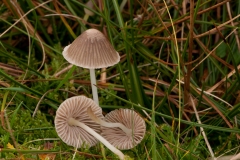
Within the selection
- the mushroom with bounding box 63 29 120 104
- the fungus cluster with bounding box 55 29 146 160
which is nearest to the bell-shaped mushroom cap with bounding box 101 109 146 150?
the fungus cluster with bounding box 55 29 146 160

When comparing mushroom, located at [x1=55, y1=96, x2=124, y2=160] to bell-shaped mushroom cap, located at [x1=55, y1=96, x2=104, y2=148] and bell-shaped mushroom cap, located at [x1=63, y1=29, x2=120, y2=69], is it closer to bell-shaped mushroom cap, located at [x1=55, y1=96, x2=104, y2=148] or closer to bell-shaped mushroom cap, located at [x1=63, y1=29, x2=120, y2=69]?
bell-shaped mushroom cap, located at [x1=55, y1=96, x2=104, y2=148]

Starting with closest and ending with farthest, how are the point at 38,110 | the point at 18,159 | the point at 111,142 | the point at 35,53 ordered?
the point at 18,159
the point at 111,142
the point at 38,110
the point at 35,53

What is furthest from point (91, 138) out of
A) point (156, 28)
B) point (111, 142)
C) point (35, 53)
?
point (35, 53)

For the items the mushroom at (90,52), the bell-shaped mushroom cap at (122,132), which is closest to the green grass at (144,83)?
the bell-shaped mushroom cap at (122,132)

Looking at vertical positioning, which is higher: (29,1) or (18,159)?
(29,1)

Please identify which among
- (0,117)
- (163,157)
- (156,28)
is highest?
(156,28)

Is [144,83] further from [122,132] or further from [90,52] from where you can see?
[90,52]

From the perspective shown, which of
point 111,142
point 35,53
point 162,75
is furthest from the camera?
point 35,53

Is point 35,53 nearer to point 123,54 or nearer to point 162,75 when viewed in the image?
point 123,54
